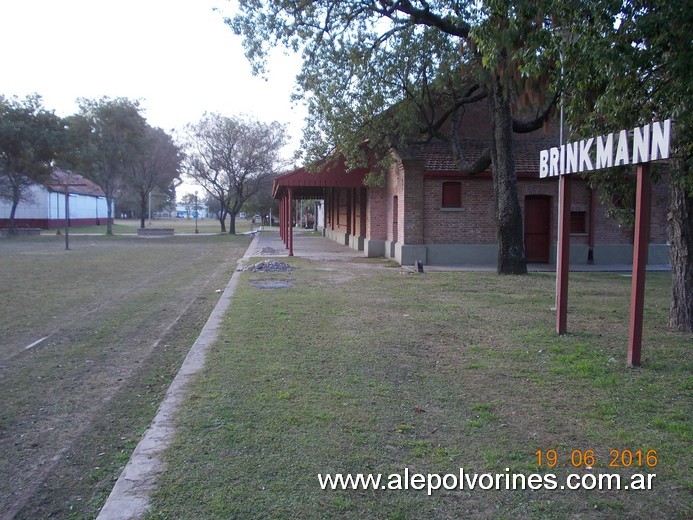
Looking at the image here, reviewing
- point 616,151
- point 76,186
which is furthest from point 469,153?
point 76,186

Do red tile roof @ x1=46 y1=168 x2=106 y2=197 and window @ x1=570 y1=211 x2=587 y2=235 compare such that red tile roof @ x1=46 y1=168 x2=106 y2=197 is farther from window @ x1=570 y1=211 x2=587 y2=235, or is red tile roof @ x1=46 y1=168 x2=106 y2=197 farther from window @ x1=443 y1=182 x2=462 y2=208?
window @ x1=570 y1=211 x2=587 y2=235

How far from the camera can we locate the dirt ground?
13.8 ft

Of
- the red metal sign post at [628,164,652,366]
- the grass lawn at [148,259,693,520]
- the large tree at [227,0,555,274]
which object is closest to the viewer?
the grass lawn at [148,259,693,520]

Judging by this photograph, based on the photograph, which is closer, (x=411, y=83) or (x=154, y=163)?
(x=411, y=83)

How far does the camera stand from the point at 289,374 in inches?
249

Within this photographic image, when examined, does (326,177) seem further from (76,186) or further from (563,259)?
(76,186)

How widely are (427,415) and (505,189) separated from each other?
459 inches

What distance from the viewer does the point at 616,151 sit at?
669 cm

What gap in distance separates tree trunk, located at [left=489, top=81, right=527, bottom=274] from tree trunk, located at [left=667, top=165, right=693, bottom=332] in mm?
7188

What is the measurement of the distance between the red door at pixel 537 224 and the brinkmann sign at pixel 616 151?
510 inches

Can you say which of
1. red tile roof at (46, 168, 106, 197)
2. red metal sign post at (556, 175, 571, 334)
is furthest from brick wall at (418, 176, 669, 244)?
red tile roof at (46, 168, 106, 197)

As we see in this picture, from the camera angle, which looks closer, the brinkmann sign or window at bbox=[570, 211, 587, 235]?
the brinkmann sign

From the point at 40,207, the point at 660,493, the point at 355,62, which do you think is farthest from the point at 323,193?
the point at 660,493

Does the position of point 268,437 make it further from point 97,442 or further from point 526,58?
point 526,58
